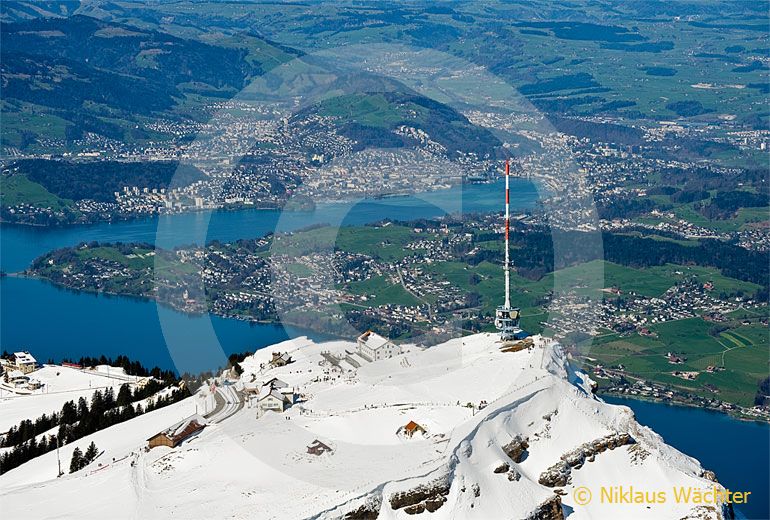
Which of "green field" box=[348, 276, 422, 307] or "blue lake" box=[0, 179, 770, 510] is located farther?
"green field" box=[348, 276, 422, 307]

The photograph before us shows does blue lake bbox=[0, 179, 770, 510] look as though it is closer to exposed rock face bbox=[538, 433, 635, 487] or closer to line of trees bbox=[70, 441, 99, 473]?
exposed rock face bbox=[538, 433, 635, 487]

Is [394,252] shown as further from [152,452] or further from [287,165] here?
[152,452]

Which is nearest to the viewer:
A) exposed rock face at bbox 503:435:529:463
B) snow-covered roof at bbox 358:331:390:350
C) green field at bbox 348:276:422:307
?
exposed rock face at bbox 503:435:529:463

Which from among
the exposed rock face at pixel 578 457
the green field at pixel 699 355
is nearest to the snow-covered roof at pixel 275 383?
the exposed rock face at pixel 578 457

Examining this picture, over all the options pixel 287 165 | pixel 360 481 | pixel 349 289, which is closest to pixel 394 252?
pixel 349 289

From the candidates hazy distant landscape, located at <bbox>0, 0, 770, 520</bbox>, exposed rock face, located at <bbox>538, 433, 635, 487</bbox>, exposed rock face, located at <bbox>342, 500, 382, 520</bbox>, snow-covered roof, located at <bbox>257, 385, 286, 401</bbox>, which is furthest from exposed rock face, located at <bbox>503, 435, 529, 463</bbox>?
snow-covered roof, located at <bbox>257, 385, 286, 401</bbox>

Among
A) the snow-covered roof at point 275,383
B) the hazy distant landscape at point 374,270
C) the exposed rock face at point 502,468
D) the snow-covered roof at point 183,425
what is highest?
the exposed rock face at point 502,468

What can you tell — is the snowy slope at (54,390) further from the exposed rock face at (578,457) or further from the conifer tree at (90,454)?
the exposed rock face at (578,457)
